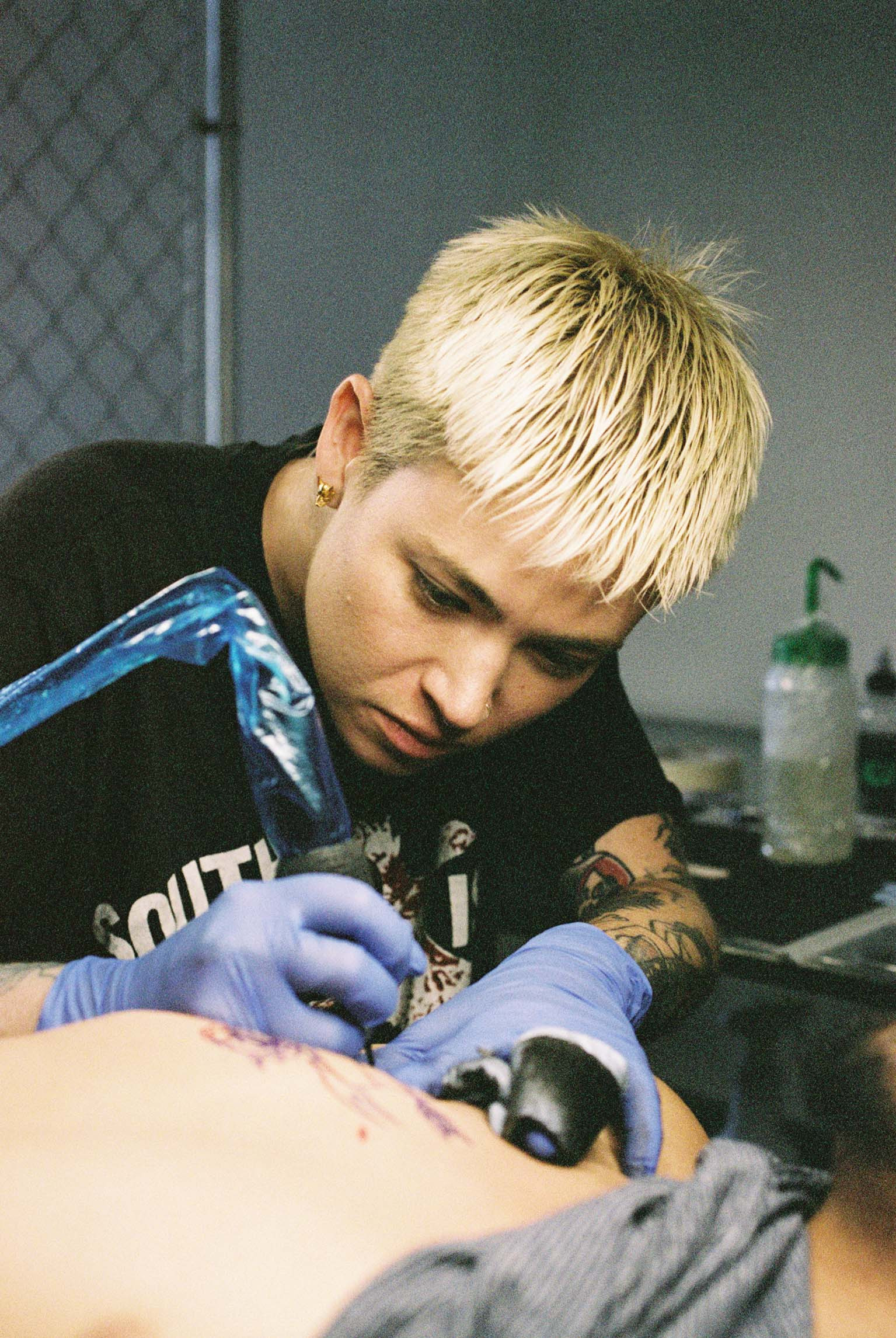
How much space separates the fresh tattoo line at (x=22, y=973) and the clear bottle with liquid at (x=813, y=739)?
1215 millimetres

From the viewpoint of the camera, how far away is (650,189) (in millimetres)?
2139

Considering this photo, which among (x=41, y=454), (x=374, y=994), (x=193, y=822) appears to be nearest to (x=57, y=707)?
(x=193, y=822)

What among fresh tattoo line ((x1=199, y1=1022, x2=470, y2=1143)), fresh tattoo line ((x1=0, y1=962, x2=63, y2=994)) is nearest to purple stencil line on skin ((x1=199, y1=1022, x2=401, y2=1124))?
fresh tattoo line ((x1=199, y1=1022, x2=470, y2=1143))

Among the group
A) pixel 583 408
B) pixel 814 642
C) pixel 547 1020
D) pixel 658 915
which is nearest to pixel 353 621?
pixel 583 408

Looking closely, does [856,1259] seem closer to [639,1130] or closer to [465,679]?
[639,1130]

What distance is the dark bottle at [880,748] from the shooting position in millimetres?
1882

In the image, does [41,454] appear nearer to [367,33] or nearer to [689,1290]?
[367,33]

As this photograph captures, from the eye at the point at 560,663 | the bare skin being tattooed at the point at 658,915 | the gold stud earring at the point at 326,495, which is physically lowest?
the bare skin being tattooed at the point at 658,915

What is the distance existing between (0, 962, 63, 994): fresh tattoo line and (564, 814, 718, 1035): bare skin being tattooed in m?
0.53

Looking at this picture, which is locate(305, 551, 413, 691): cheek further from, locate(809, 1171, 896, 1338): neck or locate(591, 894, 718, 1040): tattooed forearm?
locate(809, 1171, 896, 1338): neck

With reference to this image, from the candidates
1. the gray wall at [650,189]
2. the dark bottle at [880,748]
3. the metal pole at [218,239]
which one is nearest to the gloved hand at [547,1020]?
the dark bottle at [880,748]

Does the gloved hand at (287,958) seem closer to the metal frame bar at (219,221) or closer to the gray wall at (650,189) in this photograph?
the gray wall at (650,189)

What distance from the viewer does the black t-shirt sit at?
3.02ft

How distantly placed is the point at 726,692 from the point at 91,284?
5.44 feet
